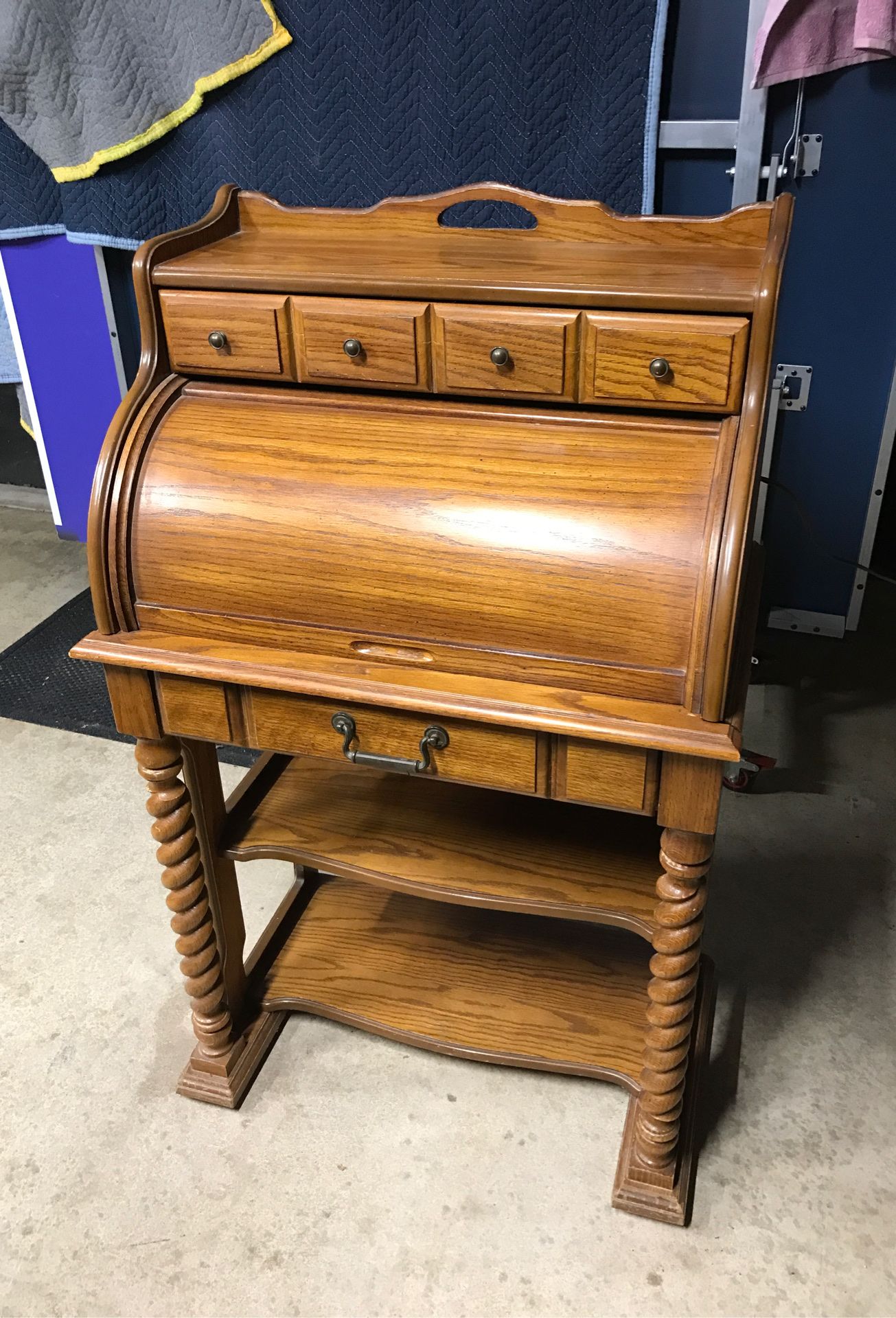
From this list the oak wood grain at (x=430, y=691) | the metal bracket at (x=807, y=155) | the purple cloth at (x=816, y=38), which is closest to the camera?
the oak wood grain at (x=430, y=691)

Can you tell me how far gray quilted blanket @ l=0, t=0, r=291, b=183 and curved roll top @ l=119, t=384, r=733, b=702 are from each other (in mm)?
1361

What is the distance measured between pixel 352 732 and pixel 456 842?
0.34 meters

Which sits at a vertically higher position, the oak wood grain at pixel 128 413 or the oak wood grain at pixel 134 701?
the oak wood grain at pixel 128 413

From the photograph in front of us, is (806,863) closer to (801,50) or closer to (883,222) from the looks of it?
(883,222)

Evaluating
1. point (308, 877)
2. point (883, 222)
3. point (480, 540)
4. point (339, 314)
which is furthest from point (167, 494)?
point (883, 222)

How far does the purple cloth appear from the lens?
6.52 ft

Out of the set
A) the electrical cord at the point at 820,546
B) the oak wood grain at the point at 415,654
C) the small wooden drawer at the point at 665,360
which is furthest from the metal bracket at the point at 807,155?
the oak wood grain at the point at 415,654

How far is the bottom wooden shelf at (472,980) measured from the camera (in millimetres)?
1736

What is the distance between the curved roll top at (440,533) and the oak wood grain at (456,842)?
39 cm

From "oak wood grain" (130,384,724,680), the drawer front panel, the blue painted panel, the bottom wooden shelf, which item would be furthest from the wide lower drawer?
the blue painted panel

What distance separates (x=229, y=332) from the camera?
1383 millimetres

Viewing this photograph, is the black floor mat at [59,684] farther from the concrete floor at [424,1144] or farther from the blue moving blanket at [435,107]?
the blue moving blanket at [435,107]

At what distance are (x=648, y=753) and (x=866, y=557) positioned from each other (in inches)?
69.3

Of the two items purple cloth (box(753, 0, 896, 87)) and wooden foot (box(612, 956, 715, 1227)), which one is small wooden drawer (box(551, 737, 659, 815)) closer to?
wooden foot (box(612, 956, 715, 1227))
